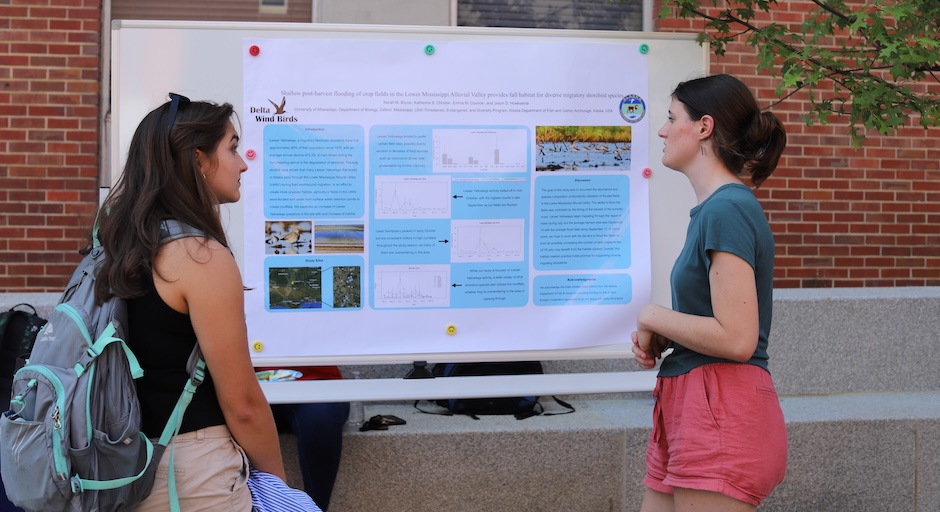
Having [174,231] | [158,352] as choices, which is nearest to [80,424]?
[158,352]

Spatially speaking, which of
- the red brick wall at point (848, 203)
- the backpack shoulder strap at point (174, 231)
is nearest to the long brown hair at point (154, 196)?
the backpack shoulder strap at point (174, 231)

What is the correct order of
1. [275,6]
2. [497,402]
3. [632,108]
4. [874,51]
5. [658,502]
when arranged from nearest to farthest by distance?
1. [658,502]
2. [874,51]
3. [632,108]
4. [497,402]
5. [275,6]

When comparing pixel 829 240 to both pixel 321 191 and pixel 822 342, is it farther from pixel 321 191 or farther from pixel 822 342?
pixel 321 191

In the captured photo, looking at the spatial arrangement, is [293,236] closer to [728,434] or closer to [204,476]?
[204,476]

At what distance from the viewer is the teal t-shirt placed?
2.27 m

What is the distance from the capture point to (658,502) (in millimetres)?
2572

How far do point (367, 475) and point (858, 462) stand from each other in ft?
8.34

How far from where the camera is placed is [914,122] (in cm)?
676

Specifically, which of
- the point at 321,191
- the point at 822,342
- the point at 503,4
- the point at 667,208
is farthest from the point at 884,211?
the point at 321,191

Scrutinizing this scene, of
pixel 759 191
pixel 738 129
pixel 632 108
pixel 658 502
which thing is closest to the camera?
pixel 738 129

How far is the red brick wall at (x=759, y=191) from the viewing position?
5.72 meters

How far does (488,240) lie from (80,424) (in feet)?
6.72

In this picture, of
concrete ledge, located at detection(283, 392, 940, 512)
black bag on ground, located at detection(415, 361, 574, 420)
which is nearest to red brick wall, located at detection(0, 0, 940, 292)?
concrete ledge, located at detection(283, 392, 940, 512)

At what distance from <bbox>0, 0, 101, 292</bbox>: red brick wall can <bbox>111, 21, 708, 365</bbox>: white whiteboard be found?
2.44m
